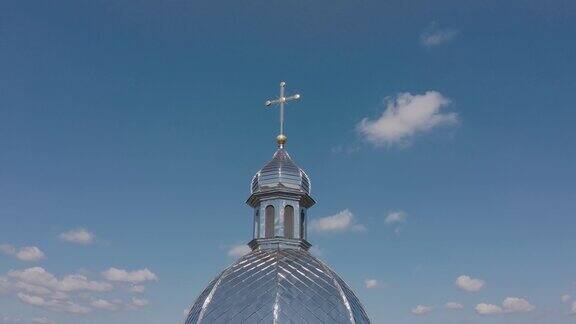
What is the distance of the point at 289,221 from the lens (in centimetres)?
1992

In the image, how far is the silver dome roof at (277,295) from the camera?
15.5 m

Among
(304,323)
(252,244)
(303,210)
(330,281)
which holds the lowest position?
(304,323)

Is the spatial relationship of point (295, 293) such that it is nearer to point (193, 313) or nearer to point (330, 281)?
point (330, 281)

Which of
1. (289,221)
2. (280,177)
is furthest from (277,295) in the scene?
(280,177)

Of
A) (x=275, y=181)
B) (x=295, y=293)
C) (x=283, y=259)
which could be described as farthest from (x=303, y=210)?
(x=295, y=293)

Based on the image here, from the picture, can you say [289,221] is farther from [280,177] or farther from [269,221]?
[280,177]

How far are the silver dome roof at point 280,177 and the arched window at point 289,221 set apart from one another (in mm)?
706

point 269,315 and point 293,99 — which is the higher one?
point 293,99

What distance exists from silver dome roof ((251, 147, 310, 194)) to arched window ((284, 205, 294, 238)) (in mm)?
706

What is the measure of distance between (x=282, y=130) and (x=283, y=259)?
5200mm

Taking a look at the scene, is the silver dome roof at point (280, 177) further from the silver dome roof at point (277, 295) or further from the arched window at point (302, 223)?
the silver dome roof at point (277, 295)

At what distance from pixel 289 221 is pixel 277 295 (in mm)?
4333

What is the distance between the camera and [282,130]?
837 inches

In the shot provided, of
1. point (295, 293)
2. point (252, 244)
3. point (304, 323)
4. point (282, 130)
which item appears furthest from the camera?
point (282, 130)
